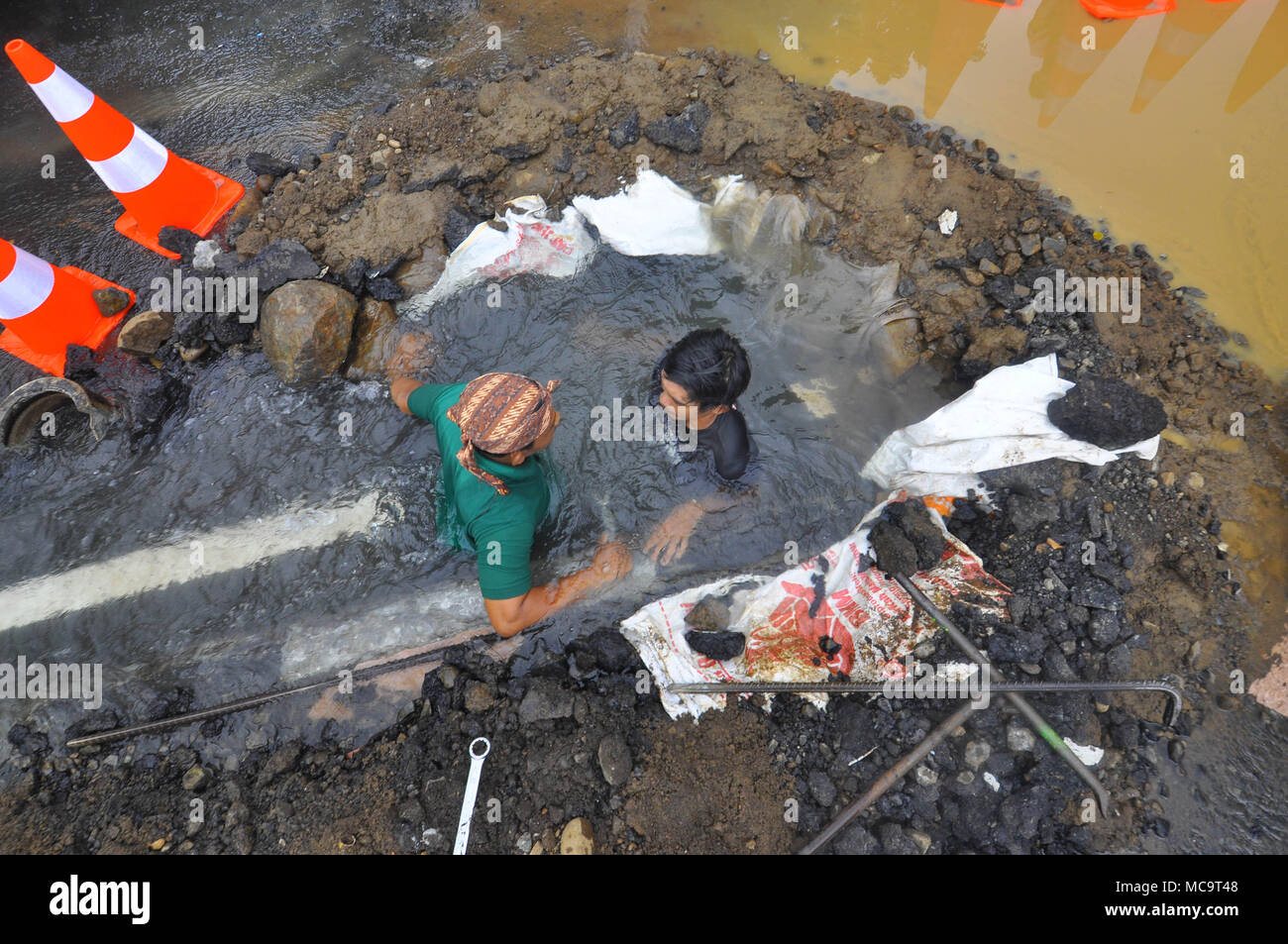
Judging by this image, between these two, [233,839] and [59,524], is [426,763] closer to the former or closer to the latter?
[233,839]

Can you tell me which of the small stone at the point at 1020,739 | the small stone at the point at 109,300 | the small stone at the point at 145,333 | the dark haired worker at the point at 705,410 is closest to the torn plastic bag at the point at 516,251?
the dark haired worker at the point at 705,410

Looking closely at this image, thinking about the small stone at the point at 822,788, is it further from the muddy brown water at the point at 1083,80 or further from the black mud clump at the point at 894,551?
the muddy brown water at the point at 1083,80

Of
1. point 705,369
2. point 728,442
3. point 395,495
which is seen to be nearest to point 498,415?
point 705,369

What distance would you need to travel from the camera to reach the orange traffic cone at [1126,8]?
527 centimetres

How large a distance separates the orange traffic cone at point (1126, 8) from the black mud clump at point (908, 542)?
509 cm

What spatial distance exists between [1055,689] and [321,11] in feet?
25.0

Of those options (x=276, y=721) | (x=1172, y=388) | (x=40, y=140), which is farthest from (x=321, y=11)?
(x=1172, y=388)

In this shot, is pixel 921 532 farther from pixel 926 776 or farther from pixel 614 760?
pixel 614 760

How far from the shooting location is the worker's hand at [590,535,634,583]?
3.68m

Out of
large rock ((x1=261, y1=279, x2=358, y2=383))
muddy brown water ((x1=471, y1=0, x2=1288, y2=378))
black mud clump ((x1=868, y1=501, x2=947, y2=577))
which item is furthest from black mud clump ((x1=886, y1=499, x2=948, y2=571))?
large rock ((x1=261, y1=279, x2=358, y2=383))

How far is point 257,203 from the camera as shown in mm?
4340

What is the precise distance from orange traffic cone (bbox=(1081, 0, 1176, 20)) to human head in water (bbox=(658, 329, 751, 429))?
17.4 ft

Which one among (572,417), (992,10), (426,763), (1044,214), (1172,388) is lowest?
(426,763)

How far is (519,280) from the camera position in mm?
4289
